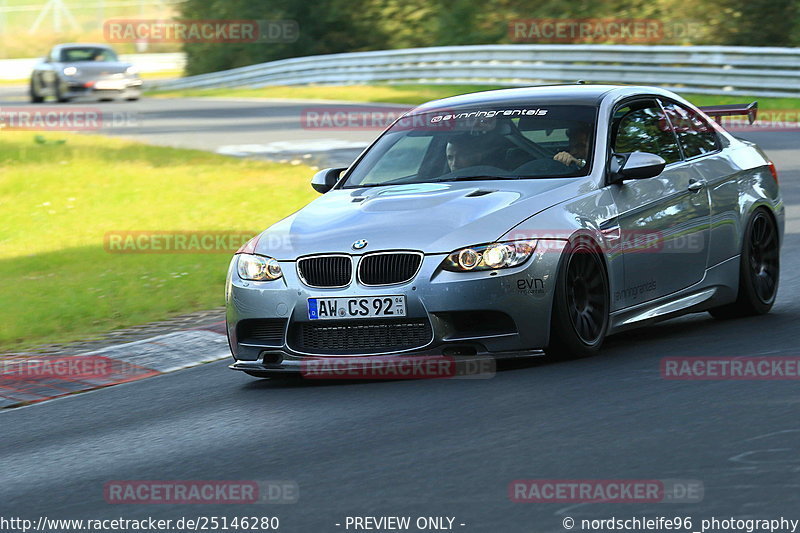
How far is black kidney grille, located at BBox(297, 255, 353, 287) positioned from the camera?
23.8ft

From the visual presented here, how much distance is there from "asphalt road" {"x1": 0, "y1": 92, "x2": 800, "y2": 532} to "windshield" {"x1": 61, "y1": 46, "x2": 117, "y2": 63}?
28.4 metres

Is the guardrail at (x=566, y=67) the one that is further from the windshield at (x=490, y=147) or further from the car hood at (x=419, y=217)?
the car hood at (x=419, y=217)

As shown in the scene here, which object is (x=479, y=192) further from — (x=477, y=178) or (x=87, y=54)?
(x=87, y=54)

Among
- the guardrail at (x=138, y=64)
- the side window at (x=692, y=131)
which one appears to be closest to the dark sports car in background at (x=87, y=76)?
the guardrail at (x=138, y=64)

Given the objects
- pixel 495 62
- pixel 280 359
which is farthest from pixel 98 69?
pixel 280 359

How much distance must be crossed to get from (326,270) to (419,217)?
0.57 m

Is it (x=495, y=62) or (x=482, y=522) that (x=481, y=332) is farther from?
(x=495, y=62)

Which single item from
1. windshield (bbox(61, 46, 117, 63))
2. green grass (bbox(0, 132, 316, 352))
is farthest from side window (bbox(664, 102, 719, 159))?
windshield (bbox(61, 46, 117, 63))

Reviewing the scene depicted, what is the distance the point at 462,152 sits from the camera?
8367 mm

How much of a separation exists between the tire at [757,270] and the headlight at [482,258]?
7.77 ft

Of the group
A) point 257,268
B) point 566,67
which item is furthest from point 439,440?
point 566,67

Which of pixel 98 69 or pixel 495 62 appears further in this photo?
pixel 98 69

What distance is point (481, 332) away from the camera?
722cm

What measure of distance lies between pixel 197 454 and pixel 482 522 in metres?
1.87
